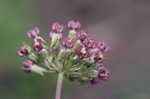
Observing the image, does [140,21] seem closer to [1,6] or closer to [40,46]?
[1,6]

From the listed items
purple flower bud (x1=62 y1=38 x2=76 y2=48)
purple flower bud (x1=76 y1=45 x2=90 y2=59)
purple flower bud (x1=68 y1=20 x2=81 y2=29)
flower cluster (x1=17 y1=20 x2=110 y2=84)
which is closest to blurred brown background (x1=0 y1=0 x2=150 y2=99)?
purple flower bud (x1=68 y1=20 x2=81 y2=29)

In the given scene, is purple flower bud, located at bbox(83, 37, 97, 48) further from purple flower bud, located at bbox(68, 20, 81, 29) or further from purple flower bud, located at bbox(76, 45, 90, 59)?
purple flower bud, located at bbox(68, 20, 81, 29)

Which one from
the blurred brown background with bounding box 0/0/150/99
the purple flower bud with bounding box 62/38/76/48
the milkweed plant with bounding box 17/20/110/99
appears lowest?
the milkweed plant with bounding box 17/20/110/99

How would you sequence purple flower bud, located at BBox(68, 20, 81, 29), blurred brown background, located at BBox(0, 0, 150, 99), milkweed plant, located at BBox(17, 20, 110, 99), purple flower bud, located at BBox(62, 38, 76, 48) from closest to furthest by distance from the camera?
1. milkweed plant, located at BBox(17, 20, 110, 99)
2. purple flower bud, located at BBox(62, 38, 76, 48)
3. purple flower bud, located at BBox(68, 20, 81, 29)
4. blurred brown background, located at BBox(0, 0, 150, 99)

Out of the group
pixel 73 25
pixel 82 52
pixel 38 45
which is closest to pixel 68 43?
pixel 82 52

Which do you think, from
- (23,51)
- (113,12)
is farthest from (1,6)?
(23,51)

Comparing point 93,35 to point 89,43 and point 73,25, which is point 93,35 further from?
point 89,43
